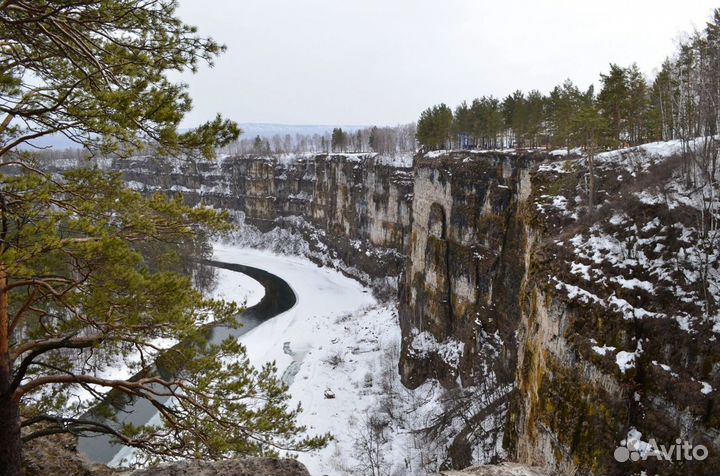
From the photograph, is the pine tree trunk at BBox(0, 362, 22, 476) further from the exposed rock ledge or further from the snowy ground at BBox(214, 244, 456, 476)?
the snowy ground at BBox(214, 244, 456, 476)

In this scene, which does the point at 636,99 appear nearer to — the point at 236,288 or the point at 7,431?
the point at 7,431

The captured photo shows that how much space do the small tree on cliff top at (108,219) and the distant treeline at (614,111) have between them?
50.0ft

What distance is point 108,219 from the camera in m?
6.21

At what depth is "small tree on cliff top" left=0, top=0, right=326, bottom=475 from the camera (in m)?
5.57

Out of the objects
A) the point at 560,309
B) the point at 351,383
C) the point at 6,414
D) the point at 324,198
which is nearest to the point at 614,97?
the point at 560,309

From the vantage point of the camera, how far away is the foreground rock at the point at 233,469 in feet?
17.7

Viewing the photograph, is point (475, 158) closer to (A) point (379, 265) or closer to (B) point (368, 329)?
(B) point (368, 329)

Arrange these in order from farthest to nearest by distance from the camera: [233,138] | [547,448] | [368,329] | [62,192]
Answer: [368,329] → [547,448] → [233,138] → [62,192]

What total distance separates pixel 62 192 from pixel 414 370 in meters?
27.8

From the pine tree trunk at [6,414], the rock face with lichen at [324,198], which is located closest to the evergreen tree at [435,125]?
the rock face with lichen at [324,198]

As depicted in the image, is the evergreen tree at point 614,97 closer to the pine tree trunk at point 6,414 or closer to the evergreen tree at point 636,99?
the evergreen tree at point 636,99

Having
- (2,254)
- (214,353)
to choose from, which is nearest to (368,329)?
(214,353)

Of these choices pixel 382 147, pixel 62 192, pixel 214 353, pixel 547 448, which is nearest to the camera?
pixel 62 192

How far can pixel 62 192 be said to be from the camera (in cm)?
604
